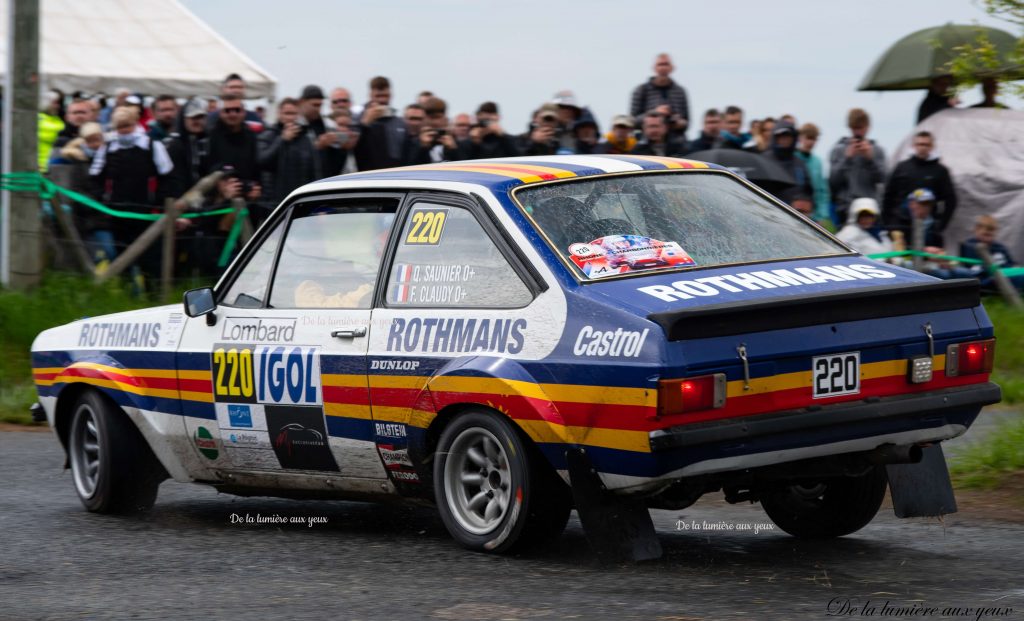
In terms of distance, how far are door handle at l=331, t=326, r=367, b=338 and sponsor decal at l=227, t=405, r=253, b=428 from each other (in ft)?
2.16

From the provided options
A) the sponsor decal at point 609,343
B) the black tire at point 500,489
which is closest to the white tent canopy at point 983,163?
the black tire at point 500,489

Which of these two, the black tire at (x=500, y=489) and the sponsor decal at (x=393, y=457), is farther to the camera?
the sponsor decal at (x=393, y=457)

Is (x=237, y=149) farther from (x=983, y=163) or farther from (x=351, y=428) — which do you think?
(x=351, y=428)

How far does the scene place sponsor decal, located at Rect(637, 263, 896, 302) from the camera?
5902 millimetres

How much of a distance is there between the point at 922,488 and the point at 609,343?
67.2 inches

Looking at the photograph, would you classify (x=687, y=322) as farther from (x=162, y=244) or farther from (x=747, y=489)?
(x=162, y=244)

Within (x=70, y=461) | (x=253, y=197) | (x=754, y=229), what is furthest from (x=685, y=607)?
(x=253, y=197)

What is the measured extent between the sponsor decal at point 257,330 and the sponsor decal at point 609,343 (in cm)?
171

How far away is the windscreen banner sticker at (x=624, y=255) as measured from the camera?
20.3 feet

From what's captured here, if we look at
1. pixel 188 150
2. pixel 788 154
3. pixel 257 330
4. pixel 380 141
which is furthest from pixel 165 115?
pixel 257 330

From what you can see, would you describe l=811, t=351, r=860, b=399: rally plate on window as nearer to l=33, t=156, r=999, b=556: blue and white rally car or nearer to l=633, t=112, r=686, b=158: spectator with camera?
l=33, t=156, r=999, b=556: blue and white rally car

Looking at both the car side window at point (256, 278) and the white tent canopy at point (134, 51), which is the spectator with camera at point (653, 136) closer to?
the car side window at point (256, 278)

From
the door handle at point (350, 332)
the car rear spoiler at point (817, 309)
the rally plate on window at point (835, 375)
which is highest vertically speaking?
the car rear spoiler at point (817, 309)

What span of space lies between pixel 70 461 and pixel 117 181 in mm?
5981
